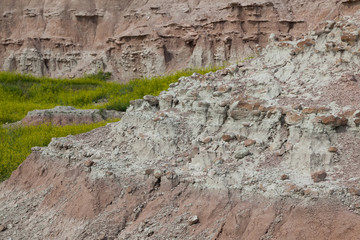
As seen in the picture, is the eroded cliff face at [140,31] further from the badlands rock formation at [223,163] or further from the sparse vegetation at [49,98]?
the badlands rock formation at [223,163]

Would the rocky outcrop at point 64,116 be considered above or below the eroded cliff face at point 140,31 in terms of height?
below

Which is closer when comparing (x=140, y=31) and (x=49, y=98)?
(x=49, y=98)

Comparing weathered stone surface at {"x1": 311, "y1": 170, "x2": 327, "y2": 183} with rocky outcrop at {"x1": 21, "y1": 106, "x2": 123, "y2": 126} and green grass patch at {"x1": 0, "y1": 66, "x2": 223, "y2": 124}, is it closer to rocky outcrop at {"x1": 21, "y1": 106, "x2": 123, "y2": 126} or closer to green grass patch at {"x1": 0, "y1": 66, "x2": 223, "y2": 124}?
rocky outcrop at {"x1": 21, "y1": 106, "x2": 123, "y2": 126}

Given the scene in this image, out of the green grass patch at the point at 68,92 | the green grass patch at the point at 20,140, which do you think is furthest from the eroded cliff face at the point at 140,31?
the green grass patch at the point at 20,140

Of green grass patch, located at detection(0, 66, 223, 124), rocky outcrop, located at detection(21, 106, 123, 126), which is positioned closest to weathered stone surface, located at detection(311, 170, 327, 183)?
rocky outcrop, located at detection(21, 106, 123, 126)

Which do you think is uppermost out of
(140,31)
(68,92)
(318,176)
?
(140,31)

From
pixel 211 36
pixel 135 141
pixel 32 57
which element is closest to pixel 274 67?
pixel 135 141

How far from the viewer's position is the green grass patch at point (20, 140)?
26.9ft

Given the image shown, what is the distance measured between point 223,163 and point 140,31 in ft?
68.2

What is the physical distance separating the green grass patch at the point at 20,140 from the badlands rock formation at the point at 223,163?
1506 mm

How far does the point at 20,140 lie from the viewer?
10.2m

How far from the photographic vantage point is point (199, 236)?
13.4 feet

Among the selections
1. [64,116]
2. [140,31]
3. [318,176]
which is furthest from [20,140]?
[140,31]

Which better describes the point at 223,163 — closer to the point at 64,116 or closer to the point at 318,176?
the point at 318,176
